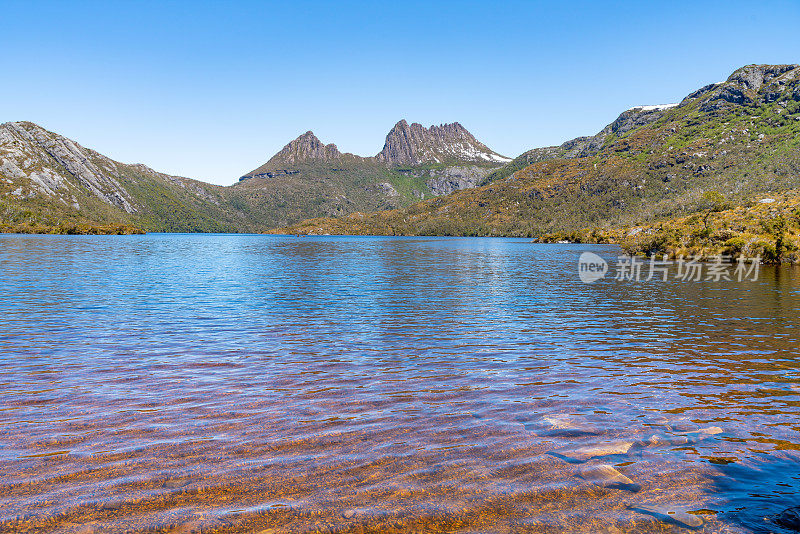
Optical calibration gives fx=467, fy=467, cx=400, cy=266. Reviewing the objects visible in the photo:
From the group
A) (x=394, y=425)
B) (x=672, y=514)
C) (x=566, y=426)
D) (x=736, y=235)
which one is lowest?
(x=394, y=425)

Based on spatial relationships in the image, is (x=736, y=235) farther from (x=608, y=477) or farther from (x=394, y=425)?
(x=394, y=425)

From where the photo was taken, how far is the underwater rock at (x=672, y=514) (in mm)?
8398

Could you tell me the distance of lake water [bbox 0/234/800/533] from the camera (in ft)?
28.9

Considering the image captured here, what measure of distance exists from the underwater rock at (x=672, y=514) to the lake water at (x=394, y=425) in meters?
0.04

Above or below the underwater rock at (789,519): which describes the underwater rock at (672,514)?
below

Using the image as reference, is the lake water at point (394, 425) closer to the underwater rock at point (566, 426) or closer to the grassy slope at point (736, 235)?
the underwater rock at point (566, 426)

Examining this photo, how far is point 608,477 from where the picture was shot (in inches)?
404

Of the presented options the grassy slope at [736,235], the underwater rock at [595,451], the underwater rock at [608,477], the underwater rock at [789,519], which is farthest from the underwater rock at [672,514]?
the grassy slope at [736,235]

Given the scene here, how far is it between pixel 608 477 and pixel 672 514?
1603 millimetres

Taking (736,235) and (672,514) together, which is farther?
(736,235)

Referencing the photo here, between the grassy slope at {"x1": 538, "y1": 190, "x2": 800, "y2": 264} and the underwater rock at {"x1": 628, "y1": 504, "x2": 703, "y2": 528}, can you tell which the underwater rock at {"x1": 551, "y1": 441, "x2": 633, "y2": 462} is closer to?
the underwater rock at {"x1": 628, "y1": 504, "x2": 703, "y2": 528}

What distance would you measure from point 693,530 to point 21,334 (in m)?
32.6

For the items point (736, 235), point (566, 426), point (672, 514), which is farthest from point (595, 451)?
point (736, 235)

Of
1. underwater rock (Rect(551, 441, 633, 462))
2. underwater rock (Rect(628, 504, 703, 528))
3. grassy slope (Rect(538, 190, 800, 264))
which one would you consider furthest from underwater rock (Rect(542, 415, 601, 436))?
grassy slope (Rect(538, 190, 800, 264))
